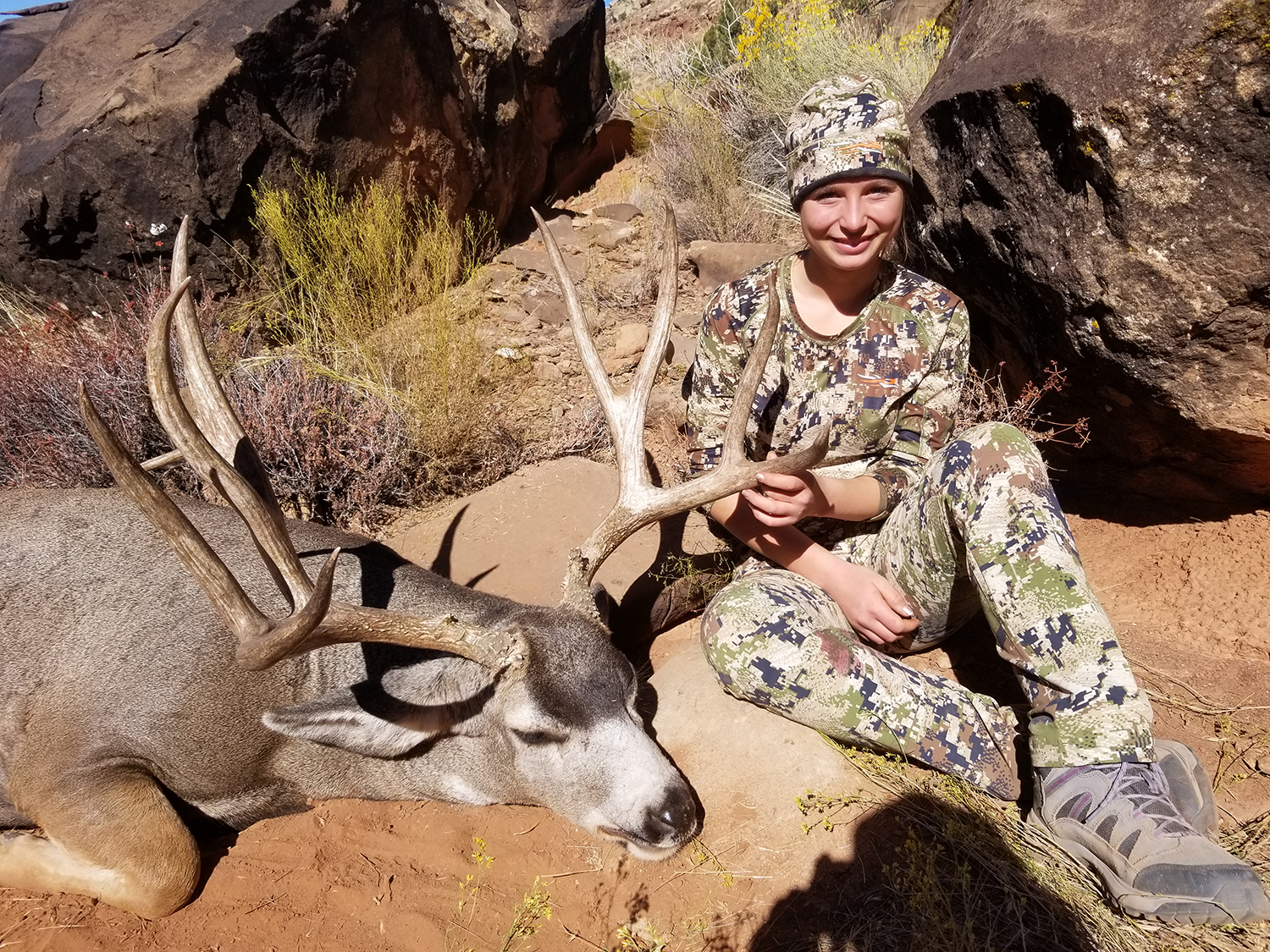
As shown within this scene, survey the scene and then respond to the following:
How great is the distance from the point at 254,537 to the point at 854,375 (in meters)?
2.28

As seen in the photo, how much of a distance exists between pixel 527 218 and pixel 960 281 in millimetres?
6547

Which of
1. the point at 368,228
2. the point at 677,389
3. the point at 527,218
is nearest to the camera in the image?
the point at 677,389

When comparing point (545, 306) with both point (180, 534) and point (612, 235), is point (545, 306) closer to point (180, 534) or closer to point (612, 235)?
point (612, 235)

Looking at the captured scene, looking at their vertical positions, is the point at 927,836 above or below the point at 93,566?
below

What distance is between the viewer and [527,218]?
954 cm

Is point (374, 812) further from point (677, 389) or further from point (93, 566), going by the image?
point (677, 389)

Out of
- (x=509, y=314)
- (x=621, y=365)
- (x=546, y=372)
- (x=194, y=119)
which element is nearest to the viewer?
(x=194, y=119)

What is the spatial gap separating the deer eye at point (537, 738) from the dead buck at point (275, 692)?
0.03 feet

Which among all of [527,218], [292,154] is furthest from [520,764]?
[527,218]

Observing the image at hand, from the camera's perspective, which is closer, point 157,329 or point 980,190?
point 157,329

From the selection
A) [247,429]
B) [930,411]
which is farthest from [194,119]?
[930,411]

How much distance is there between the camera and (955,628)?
320cm

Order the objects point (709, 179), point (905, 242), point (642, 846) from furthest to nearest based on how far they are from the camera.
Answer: point (709, 179) < point (905, 242) < point (642, 846)

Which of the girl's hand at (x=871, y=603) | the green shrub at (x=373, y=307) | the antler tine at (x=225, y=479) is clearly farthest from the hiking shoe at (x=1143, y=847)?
the green shrub at (x=373, y=307)
